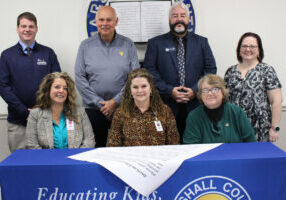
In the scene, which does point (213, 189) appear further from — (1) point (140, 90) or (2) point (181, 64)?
(2) point (181, 64)

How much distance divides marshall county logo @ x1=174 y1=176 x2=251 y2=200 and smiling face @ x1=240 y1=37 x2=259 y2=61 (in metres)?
1.37

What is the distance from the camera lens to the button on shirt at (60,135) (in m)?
2.07

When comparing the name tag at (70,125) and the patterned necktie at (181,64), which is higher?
the patterned necktie at (181,64)

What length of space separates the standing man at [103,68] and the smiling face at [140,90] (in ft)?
1.35

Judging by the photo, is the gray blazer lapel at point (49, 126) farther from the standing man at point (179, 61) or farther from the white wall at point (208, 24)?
the white wall at point (208, 24)

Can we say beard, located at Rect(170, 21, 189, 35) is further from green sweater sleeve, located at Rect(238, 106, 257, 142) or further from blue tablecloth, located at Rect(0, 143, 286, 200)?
blue tablecloth, located at Rect(0, 143, 286, 200)

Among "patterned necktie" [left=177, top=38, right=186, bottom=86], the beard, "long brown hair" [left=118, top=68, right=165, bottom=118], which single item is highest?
the beard

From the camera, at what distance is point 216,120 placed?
1.97m

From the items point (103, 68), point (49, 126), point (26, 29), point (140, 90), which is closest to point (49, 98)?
point (49, 126)

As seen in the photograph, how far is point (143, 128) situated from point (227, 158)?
74 cm

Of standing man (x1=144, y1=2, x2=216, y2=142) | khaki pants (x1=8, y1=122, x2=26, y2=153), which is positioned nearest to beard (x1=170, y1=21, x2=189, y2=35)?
standing man (x1=144, y1=2, x2=216, y2=142)

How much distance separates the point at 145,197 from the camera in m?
1.37

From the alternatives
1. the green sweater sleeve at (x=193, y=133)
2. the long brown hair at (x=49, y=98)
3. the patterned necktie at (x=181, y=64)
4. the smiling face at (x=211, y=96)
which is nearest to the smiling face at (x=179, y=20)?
the patterned necktie at (x=181, y=64)

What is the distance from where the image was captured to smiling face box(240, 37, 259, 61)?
243 centimetres
